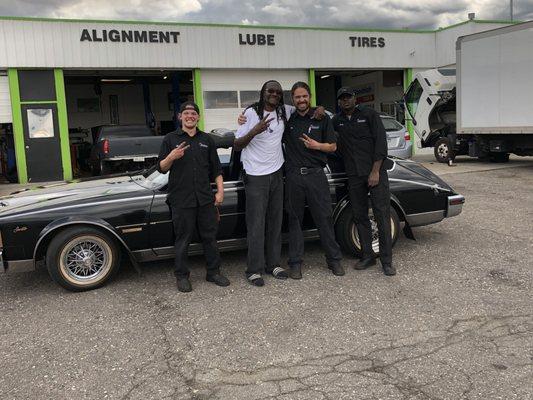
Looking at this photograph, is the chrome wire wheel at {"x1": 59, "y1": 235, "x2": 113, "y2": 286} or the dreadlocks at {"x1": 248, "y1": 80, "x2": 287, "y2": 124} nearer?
the chrome wire wheel at {"x1": 59, "y1": 235, "x2": 113, "y2": 286}

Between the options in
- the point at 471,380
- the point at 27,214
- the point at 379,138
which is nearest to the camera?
the point at 471,380

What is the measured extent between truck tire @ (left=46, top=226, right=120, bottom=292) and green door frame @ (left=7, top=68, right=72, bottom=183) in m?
12.5

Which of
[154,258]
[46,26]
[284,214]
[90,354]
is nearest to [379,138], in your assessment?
[284,214]

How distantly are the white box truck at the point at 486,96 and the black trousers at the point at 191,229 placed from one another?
35.7ft

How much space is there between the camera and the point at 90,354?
11.1 ft

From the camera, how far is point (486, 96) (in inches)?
531

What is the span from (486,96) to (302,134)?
419 inches

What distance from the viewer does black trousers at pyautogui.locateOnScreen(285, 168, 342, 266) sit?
468 centimetres

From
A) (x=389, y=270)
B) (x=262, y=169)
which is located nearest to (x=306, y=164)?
(x=262, y=169)

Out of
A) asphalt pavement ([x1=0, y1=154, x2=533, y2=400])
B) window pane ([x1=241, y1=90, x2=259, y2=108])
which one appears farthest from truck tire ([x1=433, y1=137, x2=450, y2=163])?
asphalt pavement ([x1=0, y1=154, x2=533, y2=400])

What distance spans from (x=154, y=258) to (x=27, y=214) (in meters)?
1.16

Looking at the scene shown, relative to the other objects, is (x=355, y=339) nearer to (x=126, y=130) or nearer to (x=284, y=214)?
(x=284, y=214)

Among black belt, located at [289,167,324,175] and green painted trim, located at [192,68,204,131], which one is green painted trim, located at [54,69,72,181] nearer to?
green painted trim, located at [192,68,204,131]

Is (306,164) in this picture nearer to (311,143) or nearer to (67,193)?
(311,143)
